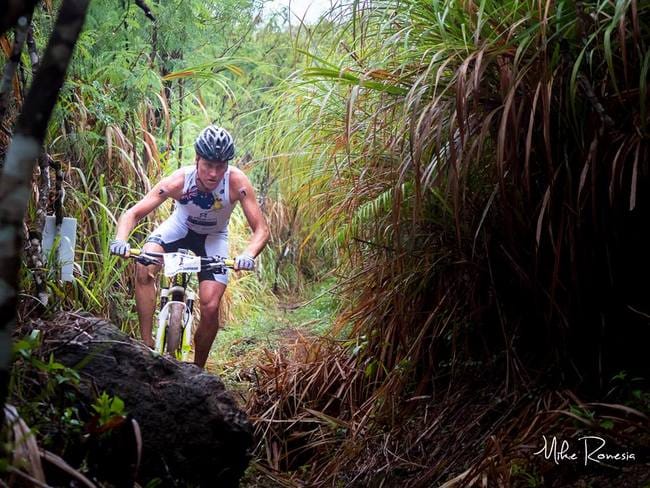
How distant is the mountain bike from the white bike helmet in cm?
70

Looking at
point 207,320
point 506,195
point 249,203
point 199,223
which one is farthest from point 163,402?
point 199,223

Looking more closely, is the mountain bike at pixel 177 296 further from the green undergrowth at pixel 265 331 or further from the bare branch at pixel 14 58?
the bare branch at pixel 14 58

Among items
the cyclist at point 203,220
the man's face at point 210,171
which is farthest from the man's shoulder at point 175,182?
the man's face at point 210,171

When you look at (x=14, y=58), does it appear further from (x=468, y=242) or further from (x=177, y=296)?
(x=177, y=296)

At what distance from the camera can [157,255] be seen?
5.21 metres

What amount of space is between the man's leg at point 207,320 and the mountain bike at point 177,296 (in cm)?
8

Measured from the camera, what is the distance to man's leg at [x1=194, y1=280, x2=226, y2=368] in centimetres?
548

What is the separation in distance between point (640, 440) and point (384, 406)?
1.55 metres

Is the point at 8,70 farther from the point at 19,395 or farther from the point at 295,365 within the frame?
the point at 295,365

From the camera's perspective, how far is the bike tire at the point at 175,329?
5.30m

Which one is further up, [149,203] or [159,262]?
[149,203]

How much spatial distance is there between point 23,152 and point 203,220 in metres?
4.29

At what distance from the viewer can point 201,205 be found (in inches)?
229
